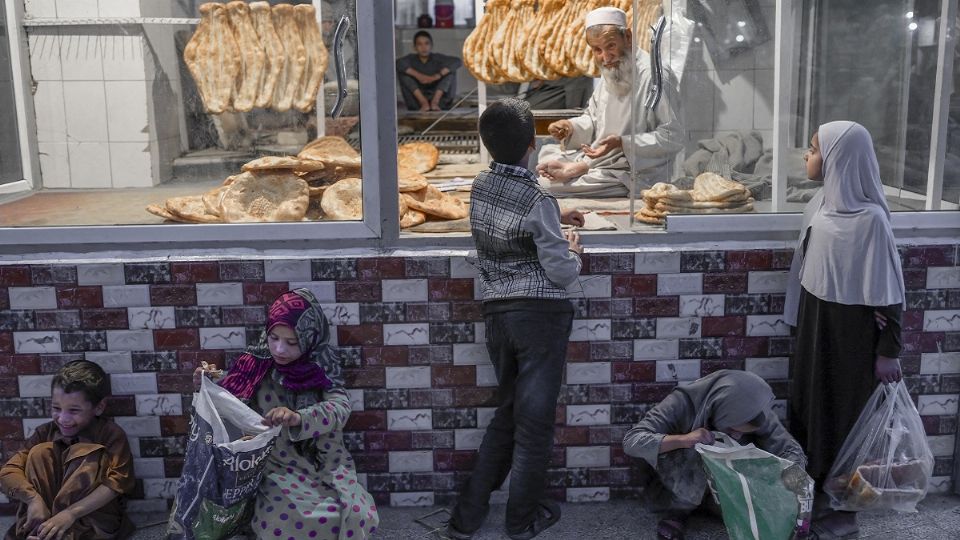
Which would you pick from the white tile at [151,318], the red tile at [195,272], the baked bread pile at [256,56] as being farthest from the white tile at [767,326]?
the white tile at [151,318]

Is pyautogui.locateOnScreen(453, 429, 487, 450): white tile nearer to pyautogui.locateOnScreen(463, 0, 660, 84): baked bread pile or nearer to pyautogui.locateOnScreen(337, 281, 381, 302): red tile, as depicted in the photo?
pyautogui.locateOnScreen(337, 281, 381, 302): red tile

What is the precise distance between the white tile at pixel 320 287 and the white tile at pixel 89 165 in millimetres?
845

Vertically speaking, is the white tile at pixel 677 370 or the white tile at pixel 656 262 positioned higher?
the white tile at pixel 656 262

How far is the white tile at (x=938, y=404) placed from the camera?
3.88 metres

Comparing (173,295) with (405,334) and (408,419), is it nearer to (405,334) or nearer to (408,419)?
(405,334)

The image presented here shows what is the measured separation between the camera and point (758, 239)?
12.5 ft

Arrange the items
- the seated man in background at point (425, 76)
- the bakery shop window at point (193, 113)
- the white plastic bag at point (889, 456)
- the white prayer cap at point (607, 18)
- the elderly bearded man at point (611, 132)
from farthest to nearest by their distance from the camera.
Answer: the seated man in background at point (425, 76), the white prayer cap at point (607, 18), the elderly bearded man at point (611, 132), the bakery shop window at point (193, 113), the white plastic bag at point (889, 456)

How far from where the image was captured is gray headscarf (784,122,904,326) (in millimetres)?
3365

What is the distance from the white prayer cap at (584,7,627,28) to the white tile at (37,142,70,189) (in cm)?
256

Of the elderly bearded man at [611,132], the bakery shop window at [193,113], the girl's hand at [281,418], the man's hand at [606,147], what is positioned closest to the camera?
the girl's hand at [281,418]

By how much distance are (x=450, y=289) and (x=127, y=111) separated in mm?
1399

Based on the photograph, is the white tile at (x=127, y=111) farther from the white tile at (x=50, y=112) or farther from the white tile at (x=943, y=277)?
the white tile at (x=943, y=277)

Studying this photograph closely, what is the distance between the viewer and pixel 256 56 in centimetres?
371

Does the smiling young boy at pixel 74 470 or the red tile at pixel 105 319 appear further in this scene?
the red tile at pixel 105 319
